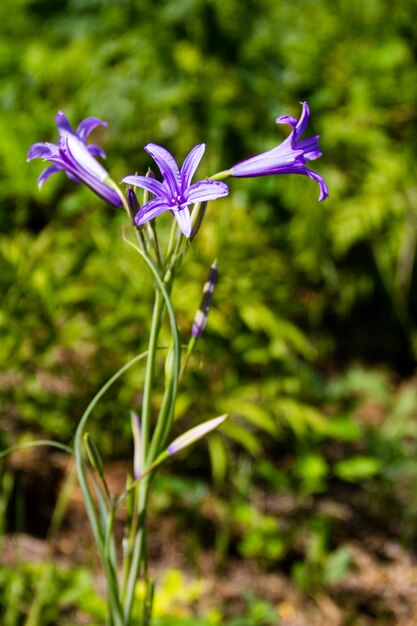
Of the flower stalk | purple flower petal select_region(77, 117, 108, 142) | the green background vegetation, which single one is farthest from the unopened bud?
the green background vegetation

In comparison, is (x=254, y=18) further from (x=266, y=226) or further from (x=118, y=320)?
(x=118, y=320)

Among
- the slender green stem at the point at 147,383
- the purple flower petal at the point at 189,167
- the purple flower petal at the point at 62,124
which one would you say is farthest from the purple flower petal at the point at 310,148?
the purple flower petal at the point at 62,124

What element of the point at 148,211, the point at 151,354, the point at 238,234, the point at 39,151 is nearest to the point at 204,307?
the point at 151,354

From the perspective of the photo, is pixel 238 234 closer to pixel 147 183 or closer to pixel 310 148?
pixel 310 148

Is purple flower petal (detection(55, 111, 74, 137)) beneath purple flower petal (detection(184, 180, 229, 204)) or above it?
above

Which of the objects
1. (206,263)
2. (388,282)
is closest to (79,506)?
(206,263)

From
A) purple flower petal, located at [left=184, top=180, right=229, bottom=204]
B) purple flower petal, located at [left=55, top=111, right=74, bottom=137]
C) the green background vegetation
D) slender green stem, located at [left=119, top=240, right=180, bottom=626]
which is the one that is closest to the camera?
purple flower petal, located at [left=184, top=180, right=229, bottom=204]

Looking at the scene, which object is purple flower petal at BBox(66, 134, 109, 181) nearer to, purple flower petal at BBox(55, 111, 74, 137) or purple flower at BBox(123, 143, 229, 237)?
purple flower petal at BBox(55, 111, 74, 137)
